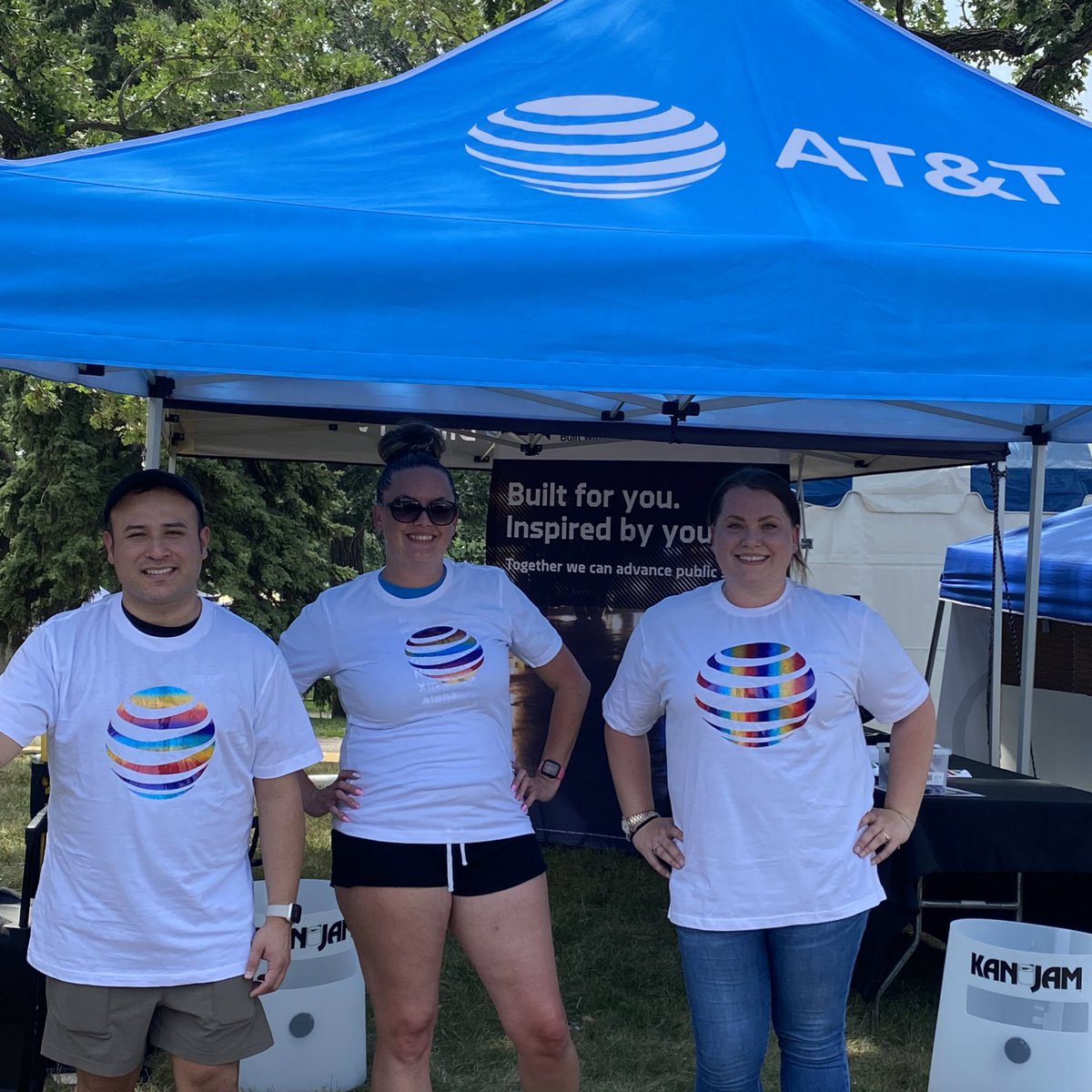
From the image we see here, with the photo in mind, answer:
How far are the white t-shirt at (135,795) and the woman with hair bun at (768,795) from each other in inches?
30.5

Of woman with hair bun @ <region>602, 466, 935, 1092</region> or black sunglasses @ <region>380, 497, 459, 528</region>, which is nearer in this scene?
woman with hair bun @ <region>602, 466, 935, 1092</region>

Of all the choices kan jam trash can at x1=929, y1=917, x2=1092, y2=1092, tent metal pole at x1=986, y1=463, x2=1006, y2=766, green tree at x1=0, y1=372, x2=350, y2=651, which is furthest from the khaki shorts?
green tree at x1=0, y1=372, x2=350, y2=651

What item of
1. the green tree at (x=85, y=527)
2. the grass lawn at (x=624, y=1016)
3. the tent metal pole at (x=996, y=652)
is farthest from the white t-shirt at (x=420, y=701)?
the green tree at (x=85, y=527)

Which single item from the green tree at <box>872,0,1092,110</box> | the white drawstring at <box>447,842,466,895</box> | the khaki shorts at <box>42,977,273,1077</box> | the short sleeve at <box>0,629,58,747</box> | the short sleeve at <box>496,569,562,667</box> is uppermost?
the green tree at <box>872,0,1092,110</box>

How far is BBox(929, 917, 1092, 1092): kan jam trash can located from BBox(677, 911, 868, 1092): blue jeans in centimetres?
89

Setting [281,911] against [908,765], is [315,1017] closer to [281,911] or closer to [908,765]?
[281,911]

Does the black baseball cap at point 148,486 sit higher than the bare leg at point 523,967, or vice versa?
the black baseball cap at point 148,486

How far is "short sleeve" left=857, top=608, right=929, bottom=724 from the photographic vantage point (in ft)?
7.14

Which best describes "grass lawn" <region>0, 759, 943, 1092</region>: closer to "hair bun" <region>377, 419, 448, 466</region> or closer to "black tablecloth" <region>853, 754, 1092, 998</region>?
"black tablecloth" <region>853, 754, 1092, 998</region>

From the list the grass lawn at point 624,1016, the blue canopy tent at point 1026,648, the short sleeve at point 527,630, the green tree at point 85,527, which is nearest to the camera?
the short sleeve at point 527,630

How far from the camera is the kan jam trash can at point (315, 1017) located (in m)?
2.99

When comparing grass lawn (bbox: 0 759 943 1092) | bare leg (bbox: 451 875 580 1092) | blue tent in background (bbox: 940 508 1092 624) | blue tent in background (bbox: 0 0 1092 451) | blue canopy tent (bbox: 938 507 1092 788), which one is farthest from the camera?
blue tent in background (bbox: 940 508 1092 624)

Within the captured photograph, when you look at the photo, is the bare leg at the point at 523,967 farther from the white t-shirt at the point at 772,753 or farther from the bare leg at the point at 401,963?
the white t-shirt at the point at 772,753

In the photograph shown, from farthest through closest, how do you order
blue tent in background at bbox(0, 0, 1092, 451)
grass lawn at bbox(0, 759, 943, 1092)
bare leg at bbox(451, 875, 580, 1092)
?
grass lawn at bbox(0, 759, 943, 1092)
bare leg at bbox(451, 875, 580, 1092)
blue tent in background at bbox(0, 0, 1092, 451)
